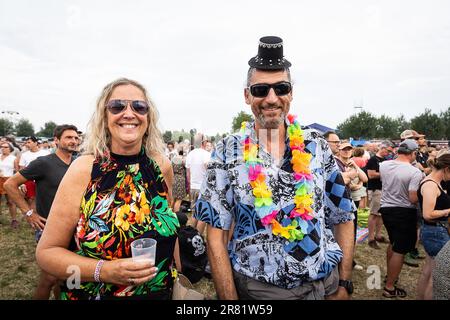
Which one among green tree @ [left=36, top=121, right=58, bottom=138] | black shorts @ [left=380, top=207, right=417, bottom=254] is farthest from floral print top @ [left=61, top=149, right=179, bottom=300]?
green tree @ [left=36, top=121, right=58, bottom=138]

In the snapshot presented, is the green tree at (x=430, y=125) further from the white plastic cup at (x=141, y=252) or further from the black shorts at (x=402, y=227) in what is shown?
the white plastic cup at (x=141, y=252)

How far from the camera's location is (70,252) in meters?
1.56

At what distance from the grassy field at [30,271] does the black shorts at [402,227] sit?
478 millimetres

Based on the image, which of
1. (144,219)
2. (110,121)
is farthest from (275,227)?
(110,121)

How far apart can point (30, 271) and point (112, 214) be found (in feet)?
12.8

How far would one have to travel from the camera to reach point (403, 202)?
4.13m

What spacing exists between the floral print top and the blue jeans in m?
3.10

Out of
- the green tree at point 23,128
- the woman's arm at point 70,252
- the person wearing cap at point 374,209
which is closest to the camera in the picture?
the woman's arm at point 70,252

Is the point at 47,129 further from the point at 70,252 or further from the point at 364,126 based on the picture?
the point at 70,252

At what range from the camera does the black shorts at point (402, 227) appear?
3957mm

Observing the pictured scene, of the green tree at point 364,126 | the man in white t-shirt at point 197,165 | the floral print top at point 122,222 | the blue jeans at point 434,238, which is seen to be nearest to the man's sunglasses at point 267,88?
the floral print top at point 122,222

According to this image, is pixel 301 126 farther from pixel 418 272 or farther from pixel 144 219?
pixel 418 272

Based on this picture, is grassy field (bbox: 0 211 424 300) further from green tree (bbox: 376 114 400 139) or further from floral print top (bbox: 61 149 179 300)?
green tree (bbox: 376 114 400 139)

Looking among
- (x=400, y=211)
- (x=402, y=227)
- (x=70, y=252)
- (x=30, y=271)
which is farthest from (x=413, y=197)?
(x=30, y=271)
